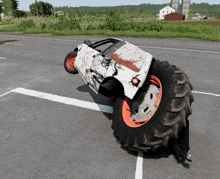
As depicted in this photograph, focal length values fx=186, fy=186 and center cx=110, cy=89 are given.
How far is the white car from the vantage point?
3.14m

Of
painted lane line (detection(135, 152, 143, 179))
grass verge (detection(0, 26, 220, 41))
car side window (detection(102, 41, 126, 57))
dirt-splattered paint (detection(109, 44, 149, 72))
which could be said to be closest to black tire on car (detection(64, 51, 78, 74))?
car side window (detection(102, 41, 126, 57))

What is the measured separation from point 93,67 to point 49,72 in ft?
15.8

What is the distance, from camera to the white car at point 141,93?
314 cm

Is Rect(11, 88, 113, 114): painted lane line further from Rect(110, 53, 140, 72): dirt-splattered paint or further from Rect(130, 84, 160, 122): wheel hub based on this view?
Rect(110, 53, 140, 72): dirt-splattered paint

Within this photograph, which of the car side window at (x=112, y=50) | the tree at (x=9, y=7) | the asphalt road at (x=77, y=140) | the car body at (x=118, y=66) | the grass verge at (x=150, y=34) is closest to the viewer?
the asphalt road at (x=77, y=140)

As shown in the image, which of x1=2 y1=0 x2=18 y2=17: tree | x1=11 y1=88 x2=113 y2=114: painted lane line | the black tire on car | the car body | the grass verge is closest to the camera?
the car body

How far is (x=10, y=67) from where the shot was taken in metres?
9.66

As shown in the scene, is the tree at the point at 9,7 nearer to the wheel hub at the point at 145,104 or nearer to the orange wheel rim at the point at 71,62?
the orange wheel rim at the point at 71,62

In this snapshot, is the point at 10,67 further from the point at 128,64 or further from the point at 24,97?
the point at 128,64

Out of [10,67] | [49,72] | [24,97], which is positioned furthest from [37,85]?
[10,67]

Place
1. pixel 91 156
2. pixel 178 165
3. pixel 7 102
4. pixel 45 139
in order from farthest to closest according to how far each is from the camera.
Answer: pixel 7 102
pixel 45 139
pixel 91 156
pixel 178 165

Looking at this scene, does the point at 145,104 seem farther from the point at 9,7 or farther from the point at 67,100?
the point at 9,7

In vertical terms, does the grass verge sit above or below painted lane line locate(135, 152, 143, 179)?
above

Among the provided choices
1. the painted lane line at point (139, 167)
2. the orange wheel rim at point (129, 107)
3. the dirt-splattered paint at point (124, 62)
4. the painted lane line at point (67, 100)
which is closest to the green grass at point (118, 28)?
the painted lane line at point (67, 100)
